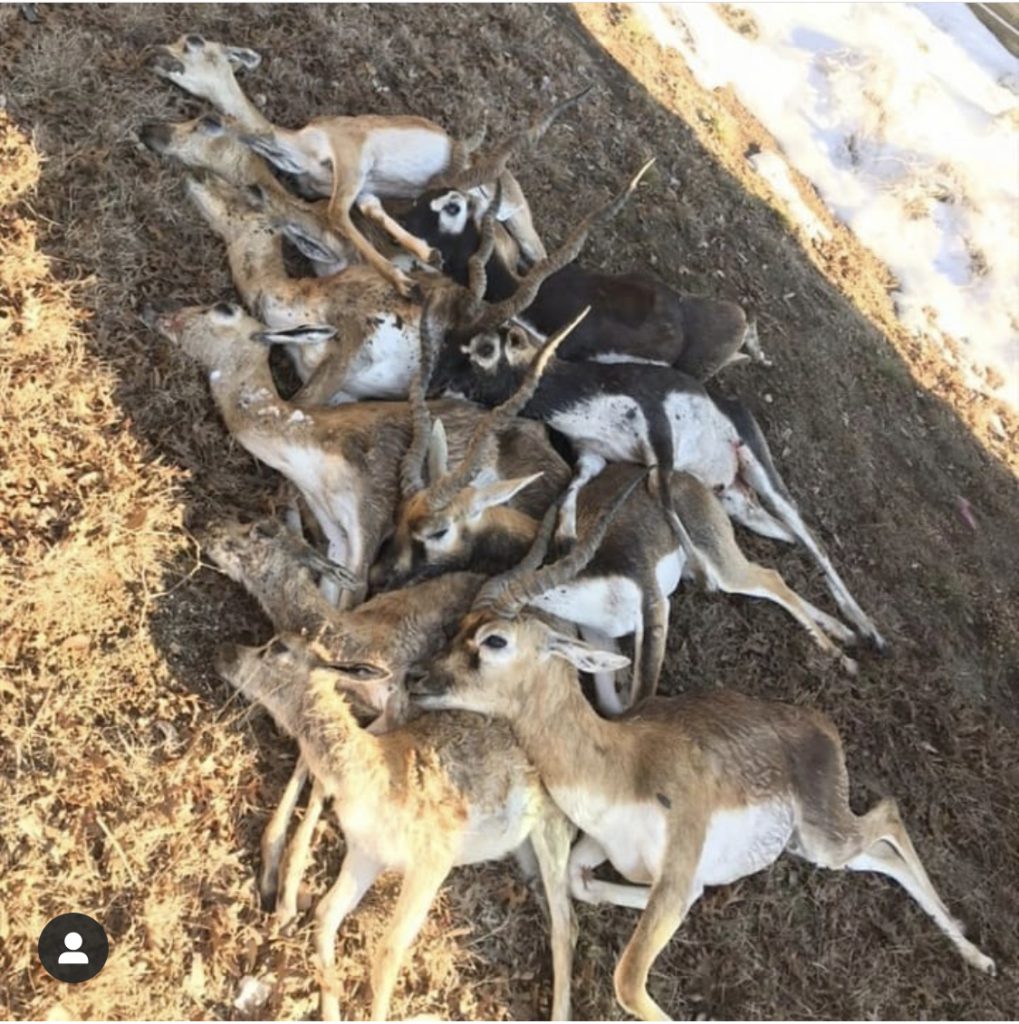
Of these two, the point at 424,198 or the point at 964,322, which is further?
the point at 964,322

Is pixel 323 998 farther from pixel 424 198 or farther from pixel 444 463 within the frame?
pixel 424 198

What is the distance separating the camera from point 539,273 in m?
5.39

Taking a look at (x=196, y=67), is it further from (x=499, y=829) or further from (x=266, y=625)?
(x=499, y=829)

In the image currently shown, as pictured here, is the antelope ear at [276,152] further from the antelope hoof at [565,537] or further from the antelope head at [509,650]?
the antelope head at [509,650]

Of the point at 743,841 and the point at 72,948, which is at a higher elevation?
the point at 743,841

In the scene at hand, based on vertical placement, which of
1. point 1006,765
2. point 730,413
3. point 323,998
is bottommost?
point 323,998

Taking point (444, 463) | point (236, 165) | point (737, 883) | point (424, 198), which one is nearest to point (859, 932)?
point (737, 883)

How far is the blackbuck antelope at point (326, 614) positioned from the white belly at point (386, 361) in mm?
1123

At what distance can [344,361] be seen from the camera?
215 inches

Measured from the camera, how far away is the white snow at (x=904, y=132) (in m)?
10.4

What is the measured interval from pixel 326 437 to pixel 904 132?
928 cm

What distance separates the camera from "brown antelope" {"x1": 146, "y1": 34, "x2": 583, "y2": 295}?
19.9 feet

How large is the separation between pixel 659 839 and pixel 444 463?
1999 millimetres

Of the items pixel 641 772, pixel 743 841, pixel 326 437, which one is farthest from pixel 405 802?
pixel 326 437
